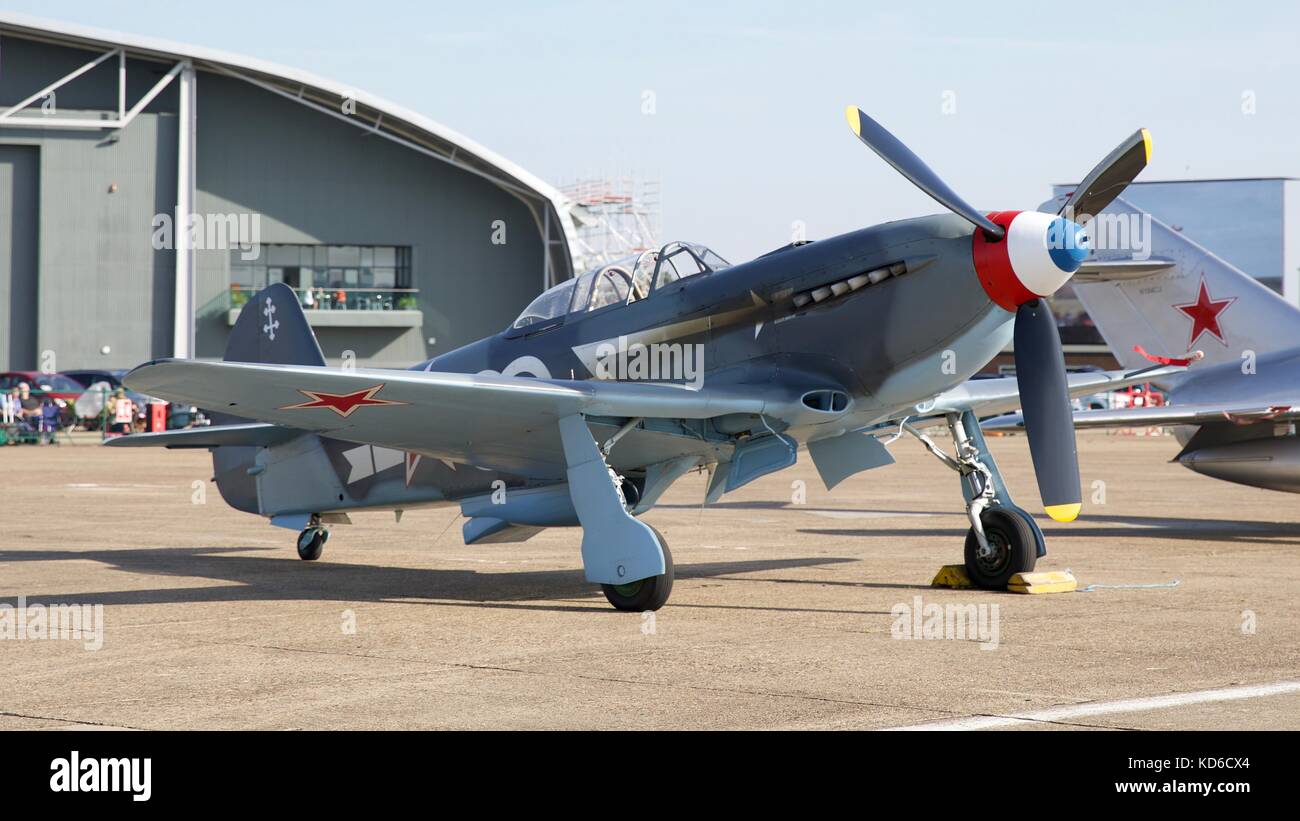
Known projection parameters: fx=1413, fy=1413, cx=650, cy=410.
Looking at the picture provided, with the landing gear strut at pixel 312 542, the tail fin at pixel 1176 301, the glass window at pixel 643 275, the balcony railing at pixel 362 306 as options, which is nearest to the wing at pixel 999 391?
the glass window at pixel 643 275

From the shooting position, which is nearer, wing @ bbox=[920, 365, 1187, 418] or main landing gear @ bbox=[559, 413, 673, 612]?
main landing gear @ bbox=[559, 413, 673, 612]

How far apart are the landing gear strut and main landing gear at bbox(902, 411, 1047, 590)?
555cm

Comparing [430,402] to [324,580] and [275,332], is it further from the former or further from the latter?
[275,332]

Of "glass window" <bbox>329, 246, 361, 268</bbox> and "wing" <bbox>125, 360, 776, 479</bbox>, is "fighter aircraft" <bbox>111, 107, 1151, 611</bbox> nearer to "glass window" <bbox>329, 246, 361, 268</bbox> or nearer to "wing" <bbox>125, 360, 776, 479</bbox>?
"wing" <bbox>125, 360, 776, 479</bbox>

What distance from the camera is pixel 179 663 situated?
291 inches

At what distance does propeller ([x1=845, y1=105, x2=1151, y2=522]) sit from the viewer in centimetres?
904

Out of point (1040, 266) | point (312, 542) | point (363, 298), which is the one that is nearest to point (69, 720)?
point (1040, 266)

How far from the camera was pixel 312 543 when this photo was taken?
522 inches

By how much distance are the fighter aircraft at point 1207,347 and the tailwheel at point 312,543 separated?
24.3ft

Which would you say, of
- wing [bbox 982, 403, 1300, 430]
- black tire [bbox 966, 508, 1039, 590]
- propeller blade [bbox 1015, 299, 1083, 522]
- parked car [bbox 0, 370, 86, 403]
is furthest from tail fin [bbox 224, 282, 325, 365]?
parked car [bbox 0, 370, 86, 403]

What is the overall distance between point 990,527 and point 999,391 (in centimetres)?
136

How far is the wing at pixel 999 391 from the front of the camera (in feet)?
36.9
